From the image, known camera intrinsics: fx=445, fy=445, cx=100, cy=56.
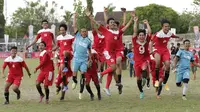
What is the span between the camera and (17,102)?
1453cm

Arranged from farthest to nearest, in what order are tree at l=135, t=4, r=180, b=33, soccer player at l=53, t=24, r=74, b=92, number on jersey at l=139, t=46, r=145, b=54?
tree at l=135, t=4, r=180, b=33 < soccer player at l=53, t=24, r=74, b=92 < number on jersey at l=139, t=46, r=145, b=54

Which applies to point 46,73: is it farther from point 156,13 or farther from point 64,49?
point 156,13

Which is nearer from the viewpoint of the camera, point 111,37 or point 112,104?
point 112,104

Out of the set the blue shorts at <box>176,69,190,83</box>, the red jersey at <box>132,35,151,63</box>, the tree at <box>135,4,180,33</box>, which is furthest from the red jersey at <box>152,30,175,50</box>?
the tree at <box>135,4,180,33</box>

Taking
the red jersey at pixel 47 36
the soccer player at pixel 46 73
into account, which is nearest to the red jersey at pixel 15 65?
the soccer player at pixel 46 73

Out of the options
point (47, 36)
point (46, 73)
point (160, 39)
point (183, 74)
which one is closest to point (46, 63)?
point (46, 73)

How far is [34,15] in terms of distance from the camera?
372 ft

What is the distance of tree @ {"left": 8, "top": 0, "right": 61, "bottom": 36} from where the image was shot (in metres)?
112

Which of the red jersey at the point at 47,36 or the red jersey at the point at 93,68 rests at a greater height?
the red jersey at the point at 47,36

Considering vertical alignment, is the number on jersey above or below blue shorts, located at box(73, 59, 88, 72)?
above

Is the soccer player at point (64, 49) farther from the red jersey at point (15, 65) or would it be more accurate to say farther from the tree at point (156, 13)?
the tree at point (156, 13)

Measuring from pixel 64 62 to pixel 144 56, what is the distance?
279 cm

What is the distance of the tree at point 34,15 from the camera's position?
111812 mm

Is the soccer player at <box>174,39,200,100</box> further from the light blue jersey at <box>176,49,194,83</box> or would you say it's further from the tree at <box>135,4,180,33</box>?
the tree at <box>135,4,180,33</box>
